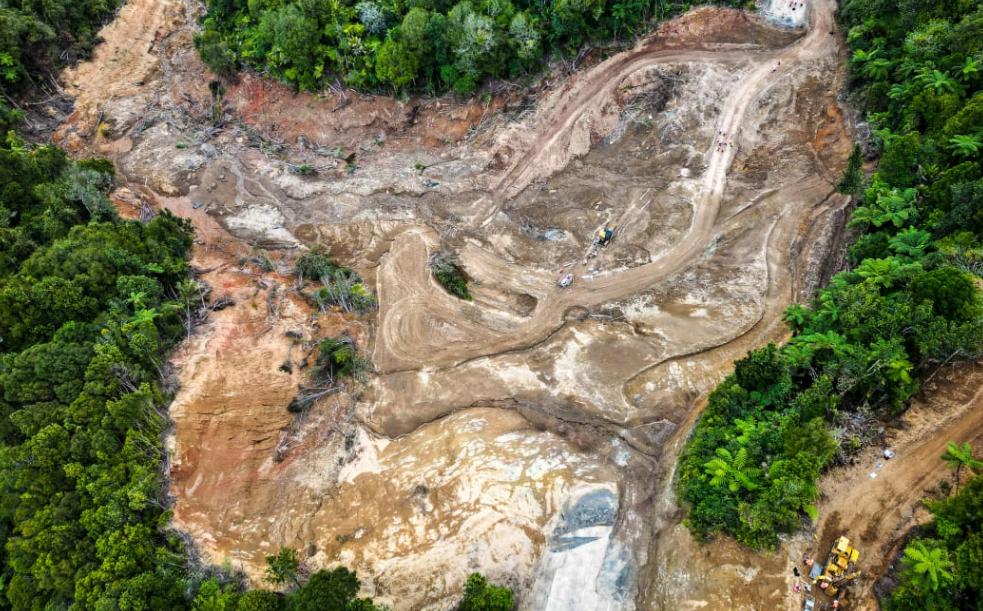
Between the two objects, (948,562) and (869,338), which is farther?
(869,338)

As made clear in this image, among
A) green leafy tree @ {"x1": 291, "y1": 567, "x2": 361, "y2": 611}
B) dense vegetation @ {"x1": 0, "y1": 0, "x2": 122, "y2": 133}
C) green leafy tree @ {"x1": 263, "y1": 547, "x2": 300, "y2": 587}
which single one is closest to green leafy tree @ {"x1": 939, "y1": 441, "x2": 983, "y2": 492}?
green leafy tree @ {"x1": 291, "y1": 567, "x2": 361, "y2": 611}

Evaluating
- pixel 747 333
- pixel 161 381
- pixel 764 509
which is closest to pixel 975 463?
pixel 764 509

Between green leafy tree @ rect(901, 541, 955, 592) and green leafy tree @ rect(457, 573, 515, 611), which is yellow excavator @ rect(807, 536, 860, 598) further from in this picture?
green leafy tree @ rect(457, 573, 515, 611)

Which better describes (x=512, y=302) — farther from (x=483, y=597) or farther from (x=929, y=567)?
(x=929, y=567)

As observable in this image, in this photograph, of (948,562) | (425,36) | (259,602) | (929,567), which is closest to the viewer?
(929,567)

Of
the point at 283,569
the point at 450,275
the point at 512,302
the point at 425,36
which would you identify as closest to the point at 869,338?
the point at 512,302

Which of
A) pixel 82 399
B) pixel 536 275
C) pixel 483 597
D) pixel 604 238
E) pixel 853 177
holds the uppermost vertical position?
pixel 853 177

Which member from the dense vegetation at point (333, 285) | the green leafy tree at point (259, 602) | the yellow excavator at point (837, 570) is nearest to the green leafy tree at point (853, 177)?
the yellow excavator at point (837, 570)

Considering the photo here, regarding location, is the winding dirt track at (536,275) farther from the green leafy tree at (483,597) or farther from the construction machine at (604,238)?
the green leafy tree at (483,597)
